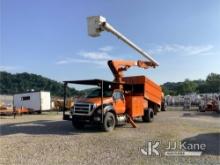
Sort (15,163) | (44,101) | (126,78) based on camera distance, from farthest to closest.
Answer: (44,101) < (126,78) < (15,163)

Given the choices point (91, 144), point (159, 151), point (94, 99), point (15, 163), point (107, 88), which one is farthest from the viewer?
point (107, 88)

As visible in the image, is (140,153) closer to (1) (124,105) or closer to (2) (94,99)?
(2) (94,99)

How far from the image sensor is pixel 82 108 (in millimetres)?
17219

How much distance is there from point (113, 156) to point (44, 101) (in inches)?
1269

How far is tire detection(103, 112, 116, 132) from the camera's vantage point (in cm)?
1695

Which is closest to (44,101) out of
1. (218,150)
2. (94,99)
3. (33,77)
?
(94,99)

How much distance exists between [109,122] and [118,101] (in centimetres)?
172

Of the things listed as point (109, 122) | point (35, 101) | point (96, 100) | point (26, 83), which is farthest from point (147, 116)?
Result: point (26, 83)

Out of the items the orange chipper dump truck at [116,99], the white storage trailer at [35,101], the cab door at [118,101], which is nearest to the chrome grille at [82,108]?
the orange chipper dump truck at [116,99]

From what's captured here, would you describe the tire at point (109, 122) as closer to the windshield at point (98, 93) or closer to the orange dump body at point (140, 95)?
the windshield at point (98, 93)

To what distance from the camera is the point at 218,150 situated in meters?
11.8

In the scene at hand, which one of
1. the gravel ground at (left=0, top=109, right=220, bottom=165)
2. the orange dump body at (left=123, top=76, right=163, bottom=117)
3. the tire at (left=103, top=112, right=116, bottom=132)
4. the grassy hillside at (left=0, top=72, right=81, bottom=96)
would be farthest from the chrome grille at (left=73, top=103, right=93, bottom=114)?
the grassy hillside at (left=0, top=72, right=81, bottom=96)

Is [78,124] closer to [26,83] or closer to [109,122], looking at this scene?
[109,122]

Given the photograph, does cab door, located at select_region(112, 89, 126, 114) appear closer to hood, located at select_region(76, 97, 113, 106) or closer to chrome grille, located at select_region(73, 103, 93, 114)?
hood, located at select_region(76, 97, 113, 106)
